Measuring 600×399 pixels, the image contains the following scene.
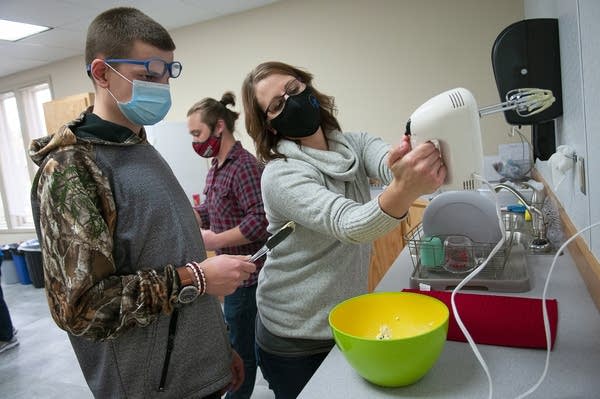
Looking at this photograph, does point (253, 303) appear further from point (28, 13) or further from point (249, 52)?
point (28, 13)

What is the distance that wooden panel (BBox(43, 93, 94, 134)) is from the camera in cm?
442

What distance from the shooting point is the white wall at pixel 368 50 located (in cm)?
320

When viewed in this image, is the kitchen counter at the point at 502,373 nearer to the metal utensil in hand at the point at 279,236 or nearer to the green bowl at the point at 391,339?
the green bowl at the point at 391,339

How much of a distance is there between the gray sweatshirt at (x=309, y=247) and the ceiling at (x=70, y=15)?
9.97 feet

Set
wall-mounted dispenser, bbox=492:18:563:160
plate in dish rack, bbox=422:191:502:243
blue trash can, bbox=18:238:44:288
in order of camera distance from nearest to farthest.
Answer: plate in dish rack, bbox=422:191:502:243
wall-mounted dispenser, bbox=492:18:563:160
blue trash can, bbox=18:238:44:288

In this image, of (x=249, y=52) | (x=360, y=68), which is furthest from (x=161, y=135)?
(x=360, y=68)

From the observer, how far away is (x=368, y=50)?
3545 millimetres

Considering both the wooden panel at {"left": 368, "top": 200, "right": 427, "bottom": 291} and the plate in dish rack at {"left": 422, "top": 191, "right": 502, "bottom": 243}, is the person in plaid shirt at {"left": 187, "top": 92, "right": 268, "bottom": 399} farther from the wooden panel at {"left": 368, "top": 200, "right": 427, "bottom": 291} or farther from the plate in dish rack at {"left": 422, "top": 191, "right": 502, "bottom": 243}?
the wooden panel at {"left": 368, "top": 200, "right": 427, "bottom": 291}

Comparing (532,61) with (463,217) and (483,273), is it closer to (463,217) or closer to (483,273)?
(463,217)

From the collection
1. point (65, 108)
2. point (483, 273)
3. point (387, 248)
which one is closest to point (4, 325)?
point (65, 108)

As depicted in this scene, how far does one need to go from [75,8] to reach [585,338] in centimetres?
395

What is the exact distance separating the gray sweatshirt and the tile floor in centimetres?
134

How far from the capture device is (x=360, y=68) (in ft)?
11.8

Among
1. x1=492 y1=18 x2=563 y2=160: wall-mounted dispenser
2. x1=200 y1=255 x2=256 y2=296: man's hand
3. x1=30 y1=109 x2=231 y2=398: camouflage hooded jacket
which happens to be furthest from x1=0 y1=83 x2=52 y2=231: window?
x1=492 y1=18 x2=563 y2=160: wall-mounted dispenser
